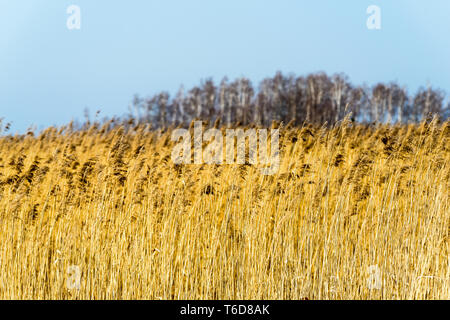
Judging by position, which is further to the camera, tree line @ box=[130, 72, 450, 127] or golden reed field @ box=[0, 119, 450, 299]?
tree line @ box=[130, 72, 450, 127]

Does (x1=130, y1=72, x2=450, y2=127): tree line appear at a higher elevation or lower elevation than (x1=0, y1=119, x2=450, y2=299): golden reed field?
higher

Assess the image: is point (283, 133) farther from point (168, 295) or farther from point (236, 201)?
point (168, 295)

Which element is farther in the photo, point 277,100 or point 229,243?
point 277,100

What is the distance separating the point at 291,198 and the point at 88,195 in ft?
7.45

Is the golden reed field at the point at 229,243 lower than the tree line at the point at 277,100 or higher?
lower

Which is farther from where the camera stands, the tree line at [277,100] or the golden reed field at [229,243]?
the tree line at [277,100]

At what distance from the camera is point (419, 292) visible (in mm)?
5312

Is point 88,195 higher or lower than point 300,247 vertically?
higher
